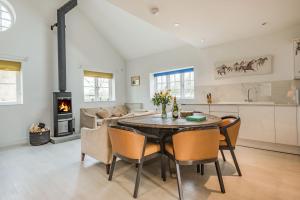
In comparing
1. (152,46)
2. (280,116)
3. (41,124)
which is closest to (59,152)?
(41,124)

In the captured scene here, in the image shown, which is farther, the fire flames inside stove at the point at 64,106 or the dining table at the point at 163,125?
the fire flames inside stove at the point at 64,106

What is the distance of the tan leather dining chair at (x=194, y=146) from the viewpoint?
1798mm

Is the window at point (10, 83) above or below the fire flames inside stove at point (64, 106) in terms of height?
above

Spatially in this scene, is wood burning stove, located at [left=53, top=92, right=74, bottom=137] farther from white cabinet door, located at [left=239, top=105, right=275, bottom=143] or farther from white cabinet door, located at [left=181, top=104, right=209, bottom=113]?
white cabinet door, located at [left=239, top=105, right=275, bottom=143]

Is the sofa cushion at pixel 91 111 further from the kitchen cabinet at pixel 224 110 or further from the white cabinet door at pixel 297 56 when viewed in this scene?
the white cabinet door at pixel 297 56

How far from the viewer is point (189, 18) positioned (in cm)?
294

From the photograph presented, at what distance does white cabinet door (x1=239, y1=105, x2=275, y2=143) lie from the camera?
331 centimetres

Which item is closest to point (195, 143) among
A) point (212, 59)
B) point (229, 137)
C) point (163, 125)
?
point (163, 125)

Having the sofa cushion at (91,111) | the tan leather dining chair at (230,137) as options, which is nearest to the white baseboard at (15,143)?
the sofa cushion at (91,111)

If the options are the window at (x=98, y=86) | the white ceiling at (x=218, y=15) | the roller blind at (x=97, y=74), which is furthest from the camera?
the window at (x=98, y=86)

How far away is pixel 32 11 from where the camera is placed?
4.40 m

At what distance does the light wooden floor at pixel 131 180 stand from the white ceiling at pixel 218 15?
2420 mm

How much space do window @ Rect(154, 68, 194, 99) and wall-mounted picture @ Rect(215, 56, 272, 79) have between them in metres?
0.91

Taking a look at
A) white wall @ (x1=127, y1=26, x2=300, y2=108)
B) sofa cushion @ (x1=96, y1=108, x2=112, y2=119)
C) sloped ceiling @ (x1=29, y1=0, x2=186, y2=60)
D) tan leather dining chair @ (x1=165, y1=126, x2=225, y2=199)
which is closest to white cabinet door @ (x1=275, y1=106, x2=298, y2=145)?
white wall @ (x1=127, y1=26, x2=300, y2=108)
